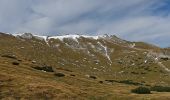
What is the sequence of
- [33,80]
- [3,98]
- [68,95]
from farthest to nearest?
[33,80] < [68,95] < [3,98]

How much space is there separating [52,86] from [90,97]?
20.9 feet

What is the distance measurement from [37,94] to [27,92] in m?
1.71

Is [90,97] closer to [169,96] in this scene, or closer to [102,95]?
[102,95]

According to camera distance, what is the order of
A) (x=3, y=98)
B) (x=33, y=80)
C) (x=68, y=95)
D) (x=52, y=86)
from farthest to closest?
(x=33, y=80) < (x=52, y=86) < (x=68, y=95) < (x=3, y=98)

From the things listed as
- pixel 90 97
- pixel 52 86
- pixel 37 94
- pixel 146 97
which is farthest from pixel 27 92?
pixel 146 97

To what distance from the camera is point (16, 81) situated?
193ft

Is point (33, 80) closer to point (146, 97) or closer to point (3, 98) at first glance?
point (3, 98)

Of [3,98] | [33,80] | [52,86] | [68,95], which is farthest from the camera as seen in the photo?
[33,80]

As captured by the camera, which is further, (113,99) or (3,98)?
(113,99)

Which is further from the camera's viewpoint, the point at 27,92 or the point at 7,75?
the point at 7,75

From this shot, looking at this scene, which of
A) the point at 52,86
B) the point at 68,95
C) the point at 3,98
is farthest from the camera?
the point at 52,86

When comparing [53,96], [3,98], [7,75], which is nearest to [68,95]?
[53,96]

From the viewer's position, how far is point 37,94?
172 feet

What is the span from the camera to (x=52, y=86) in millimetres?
57156
